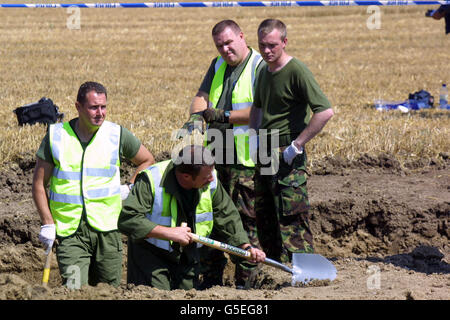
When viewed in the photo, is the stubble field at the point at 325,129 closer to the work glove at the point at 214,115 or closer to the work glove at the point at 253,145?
the work glove at the point at 253,145

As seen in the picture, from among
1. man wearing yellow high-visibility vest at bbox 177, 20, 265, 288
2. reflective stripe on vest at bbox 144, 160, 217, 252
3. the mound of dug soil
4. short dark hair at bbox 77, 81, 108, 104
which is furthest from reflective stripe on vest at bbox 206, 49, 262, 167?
short dark hair at bbox 77, 81, 108, 104

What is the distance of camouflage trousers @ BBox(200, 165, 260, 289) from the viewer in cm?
673

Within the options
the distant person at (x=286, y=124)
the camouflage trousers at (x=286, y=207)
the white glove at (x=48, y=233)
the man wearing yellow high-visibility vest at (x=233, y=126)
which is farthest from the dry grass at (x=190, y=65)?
the white glove at (x=48, y=233)

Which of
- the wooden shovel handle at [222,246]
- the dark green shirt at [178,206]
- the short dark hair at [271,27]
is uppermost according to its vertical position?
the short dark hair at [271,27]

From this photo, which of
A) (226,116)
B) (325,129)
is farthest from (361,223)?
(226,116)

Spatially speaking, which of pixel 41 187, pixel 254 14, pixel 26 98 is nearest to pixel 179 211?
pixel 41 187

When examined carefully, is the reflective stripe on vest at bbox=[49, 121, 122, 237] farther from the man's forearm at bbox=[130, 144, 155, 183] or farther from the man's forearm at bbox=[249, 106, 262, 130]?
the man's forearm at bbox=[249, 106, 262, 130]

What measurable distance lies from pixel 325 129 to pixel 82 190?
18.7ft

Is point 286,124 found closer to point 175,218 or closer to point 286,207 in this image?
point 286,207

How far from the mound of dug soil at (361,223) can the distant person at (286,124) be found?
508mm

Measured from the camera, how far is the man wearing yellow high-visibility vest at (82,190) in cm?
581

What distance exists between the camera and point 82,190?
5.88 metres

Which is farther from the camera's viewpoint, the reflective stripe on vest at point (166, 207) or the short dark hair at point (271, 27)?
the short dark hair at point (271, 27)

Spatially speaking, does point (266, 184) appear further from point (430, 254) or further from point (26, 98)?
point (26, 98)
